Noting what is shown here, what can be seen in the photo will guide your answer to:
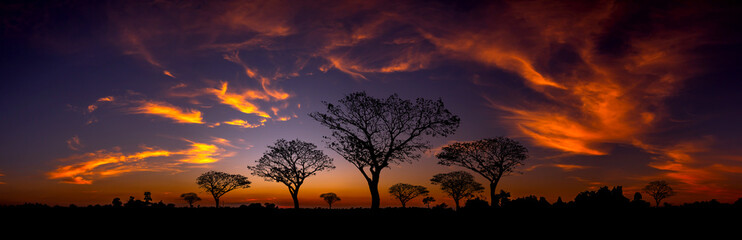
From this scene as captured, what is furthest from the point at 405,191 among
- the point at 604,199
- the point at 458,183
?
the point at 604,199

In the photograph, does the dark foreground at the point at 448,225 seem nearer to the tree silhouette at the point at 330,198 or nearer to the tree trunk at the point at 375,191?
the tree trunk at the point at 375,191

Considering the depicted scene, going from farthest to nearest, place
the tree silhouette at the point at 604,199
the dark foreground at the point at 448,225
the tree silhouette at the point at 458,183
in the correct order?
the tree silhouette at the point at 458,183 → the tree silhouette at the point at 604,199 → the dark foreground at the point at 448,225

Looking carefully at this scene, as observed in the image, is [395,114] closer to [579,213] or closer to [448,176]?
[579,213]

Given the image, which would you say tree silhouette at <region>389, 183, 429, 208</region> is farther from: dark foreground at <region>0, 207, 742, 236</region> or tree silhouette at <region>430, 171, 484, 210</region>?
dark foreground at <region>0, 207, 742, 236</region>

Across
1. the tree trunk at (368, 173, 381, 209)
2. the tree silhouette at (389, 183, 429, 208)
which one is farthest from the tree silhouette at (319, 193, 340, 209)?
the tree trunk at (368, 173, 381, 209)

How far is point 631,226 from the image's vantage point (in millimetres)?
7945

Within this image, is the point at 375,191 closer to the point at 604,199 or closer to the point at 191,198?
the point at 604,199

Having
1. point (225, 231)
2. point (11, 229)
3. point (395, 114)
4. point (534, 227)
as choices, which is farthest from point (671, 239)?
point (395, 114)

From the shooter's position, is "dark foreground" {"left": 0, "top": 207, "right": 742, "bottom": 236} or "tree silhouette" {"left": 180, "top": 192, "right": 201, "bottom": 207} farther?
"tree silhouette" {"left": 180, "top": 192, "right": 201, "bottom": 207}

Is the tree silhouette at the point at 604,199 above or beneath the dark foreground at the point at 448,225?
above

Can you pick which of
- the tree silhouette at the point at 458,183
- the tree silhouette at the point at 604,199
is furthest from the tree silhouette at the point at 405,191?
the tree silhouette at the point at 604,199

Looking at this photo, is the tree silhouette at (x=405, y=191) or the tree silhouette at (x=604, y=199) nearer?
the tree silhouette at (x=604, y=199)

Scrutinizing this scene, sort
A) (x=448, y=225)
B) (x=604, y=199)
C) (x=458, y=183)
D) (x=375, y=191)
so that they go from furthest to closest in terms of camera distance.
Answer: (x=458, y=183) → (x=375, y=191) → (x=604, y=199) → (x=448, y=225)

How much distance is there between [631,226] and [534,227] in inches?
84.5
